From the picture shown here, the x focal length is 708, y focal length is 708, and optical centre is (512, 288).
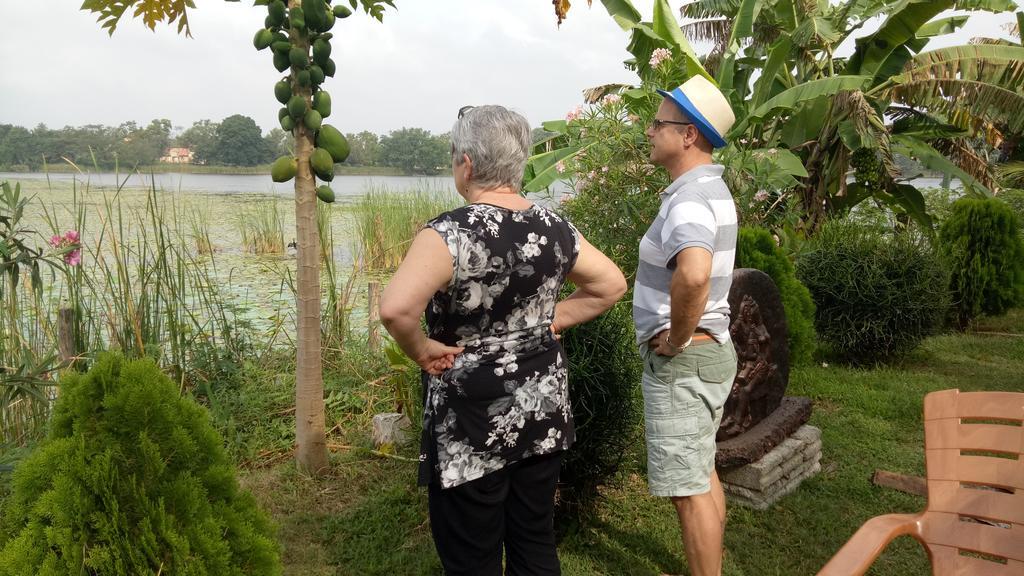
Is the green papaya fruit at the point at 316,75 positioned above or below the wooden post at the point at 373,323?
above

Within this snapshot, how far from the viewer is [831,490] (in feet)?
13.7

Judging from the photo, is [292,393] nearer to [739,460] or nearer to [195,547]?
[739,460]

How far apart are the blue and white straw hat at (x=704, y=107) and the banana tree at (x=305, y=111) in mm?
1505

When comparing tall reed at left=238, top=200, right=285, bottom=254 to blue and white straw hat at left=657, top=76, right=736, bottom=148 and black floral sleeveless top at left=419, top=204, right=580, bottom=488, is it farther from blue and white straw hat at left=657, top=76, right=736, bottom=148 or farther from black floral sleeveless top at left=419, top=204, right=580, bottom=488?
black floral sleeveless top at left=419, top=204, right=580, bottom=488

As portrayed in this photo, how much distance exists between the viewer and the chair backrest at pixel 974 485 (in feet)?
7.15

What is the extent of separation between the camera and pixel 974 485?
2336 mm

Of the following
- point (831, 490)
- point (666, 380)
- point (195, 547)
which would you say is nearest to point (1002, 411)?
point (666, 380)

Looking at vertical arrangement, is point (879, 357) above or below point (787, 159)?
below

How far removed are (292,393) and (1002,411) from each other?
415 cm

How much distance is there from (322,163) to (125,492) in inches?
83.5

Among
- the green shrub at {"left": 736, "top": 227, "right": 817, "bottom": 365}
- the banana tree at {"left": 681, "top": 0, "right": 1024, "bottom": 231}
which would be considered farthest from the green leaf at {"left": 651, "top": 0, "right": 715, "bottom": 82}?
the green shrub at {"left": 736, "top": 227, "right": 817, "bottom": 365}

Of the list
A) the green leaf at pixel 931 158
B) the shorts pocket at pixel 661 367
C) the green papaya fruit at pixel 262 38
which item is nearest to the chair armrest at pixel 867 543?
the shorts pocket at pixel 661 367

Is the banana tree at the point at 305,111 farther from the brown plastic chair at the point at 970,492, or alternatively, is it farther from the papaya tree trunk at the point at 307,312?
the brown plastic chair at the point at 970,492

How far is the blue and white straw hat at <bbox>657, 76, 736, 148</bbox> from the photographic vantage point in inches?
98.2
